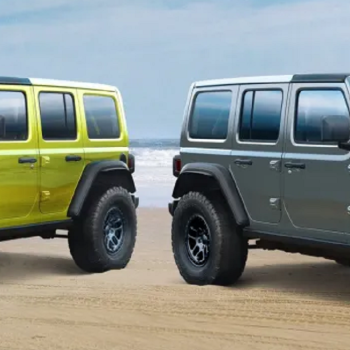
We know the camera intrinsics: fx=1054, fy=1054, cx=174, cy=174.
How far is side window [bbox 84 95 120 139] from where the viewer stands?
1083 cm

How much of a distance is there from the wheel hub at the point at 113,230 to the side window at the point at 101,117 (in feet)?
2.63

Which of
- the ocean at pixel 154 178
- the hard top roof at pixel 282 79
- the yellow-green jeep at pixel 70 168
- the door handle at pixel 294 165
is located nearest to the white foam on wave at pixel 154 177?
A: the ocean at pixel 154 178

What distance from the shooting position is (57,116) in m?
10.4

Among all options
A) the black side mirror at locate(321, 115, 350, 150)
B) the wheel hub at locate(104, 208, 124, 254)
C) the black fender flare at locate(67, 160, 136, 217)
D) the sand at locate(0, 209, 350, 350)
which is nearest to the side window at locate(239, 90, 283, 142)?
the black side mirror at locate(321, 115, 350, 150)

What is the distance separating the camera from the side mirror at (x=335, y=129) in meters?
7.82

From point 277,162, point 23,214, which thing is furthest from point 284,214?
point 23,214

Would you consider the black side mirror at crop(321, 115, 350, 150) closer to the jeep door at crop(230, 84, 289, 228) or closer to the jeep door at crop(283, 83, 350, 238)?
the jeep door at crop(283, 83, 350, 238)

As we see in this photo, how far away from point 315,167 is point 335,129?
0.51m

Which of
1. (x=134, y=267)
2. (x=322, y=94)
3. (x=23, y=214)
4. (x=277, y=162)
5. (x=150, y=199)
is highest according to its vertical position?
(x=322, y=94)

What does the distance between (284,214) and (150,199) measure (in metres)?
14.3

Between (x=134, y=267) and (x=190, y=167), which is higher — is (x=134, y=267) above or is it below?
below

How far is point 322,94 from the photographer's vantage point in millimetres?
8273

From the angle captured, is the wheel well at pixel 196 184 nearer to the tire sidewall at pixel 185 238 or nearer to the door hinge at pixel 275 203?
the tire sidewall at pixel 185 238

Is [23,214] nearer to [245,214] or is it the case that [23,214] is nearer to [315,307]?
[245,214]
